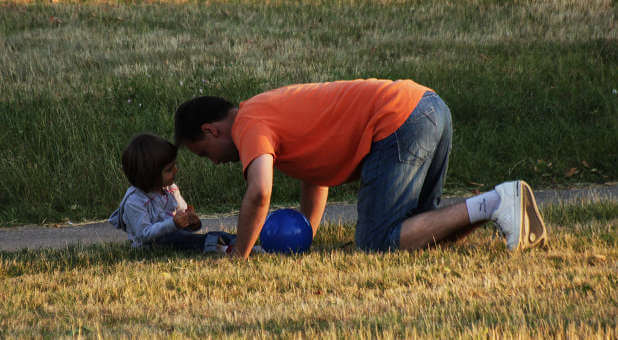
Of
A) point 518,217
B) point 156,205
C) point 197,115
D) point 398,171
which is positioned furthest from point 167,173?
point 518,217

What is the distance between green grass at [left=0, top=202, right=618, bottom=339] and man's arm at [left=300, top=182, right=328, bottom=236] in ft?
0.80

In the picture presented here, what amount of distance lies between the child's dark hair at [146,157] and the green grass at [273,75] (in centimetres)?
298

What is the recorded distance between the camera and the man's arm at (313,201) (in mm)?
6090

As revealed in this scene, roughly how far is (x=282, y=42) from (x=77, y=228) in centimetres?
762

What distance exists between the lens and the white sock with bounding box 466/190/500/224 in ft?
16.6

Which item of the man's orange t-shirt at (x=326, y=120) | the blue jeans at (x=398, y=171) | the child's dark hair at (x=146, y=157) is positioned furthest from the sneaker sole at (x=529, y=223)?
the child's dark hair at (x=146, y=157)

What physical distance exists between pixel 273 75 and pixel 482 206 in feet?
25.1

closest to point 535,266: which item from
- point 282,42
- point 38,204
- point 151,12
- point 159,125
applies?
point 38,204

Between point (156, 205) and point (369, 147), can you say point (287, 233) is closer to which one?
point (369, 147)

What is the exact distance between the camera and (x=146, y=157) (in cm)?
575

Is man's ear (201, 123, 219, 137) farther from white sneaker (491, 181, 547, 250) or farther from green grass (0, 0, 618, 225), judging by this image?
green grass (0, 0, 618, 225)

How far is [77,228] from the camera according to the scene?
8109 millimetres

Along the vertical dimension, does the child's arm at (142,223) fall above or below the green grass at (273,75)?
above

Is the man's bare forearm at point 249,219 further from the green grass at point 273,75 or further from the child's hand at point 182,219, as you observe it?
the green grass at point 273,75
